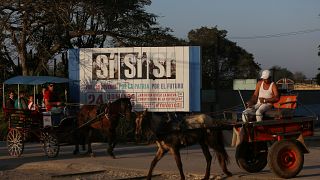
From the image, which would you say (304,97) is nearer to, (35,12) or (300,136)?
(35,12)

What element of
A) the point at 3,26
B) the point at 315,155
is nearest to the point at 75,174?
the point at 315,155

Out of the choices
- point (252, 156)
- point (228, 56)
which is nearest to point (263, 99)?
point (252, 156)

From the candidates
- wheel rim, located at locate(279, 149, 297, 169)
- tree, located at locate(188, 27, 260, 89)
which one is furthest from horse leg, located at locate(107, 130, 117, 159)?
tree, located at locate(188, 27, 260, 89)

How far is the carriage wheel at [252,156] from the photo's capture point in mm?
13742

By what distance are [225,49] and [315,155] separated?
49482 millimetres

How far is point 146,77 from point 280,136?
11.2 meters

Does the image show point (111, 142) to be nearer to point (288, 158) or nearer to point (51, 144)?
point (51, 144)

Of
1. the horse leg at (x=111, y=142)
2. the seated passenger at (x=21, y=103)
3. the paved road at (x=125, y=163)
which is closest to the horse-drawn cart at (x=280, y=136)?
the paved road at (x=125, y=163)

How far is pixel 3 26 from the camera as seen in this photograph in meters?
31.3

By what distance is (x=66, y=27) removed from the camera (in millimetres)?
33531

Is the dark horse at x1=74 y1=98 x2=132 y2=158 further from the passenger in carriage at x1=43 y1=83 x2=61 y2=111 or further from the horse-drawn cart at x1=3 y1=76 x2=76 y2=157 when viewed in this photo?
the passenger in carriage at x1=43 y1=83 x2=61 y2=111

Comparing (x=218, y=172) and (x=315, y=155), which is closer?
(x=218, y=172)

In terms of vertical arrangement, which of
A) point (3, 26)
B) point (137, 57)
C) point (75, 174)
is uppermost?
point (3, 26)

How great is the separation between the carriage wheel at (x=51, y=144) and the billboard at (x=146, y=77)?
6196 mm
